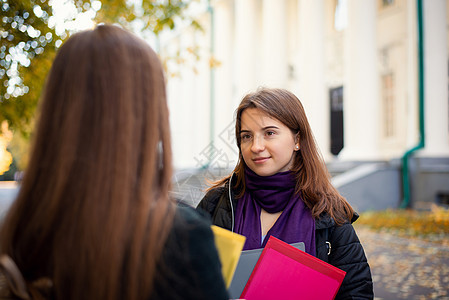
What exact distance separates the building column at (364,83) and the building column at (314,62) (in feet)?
4.48

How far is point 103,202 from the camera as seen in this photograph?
1019 mm

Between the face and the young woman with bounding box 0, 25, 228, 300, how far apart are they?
1104mm

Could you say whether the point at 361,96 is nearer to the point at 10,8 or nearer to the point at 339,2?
the point at 339,2

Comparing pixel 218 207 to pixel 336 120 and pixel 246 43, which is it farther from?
pixel 336 120

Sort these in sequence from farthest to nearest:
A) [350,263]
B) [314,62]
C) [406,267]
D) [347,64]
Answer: [314,62]
[347,64]
[406,267]
[350,263]

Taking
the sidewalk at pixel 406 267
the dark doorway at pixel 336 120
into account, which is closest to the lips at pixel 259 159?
the sidewalk at pixel 406 267

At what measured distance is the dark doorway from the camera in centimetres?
1817

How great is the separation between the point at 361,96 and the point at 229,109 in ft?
27.3

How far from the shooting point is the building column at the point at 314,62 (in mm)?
13695

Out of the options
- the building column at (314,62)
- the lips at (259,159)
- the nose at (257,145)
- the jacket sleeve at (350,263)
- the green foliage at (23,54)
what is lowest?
the jacket sleeve at (350,263)

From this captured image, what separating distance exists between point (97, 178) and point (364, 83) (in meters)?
12.4

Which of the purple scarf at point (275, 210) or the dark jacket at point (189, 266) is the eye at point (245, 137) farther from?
the dark jacket at point (189, 266)

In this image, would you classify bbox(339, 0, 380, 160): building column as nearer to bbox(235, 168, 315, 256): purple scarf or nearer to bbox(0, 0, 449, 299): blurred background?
bbox(0, 0, 449, 299): blurred background

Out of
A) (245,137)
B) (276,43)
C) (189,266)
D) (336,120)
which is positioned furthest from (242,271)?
(336,120)
